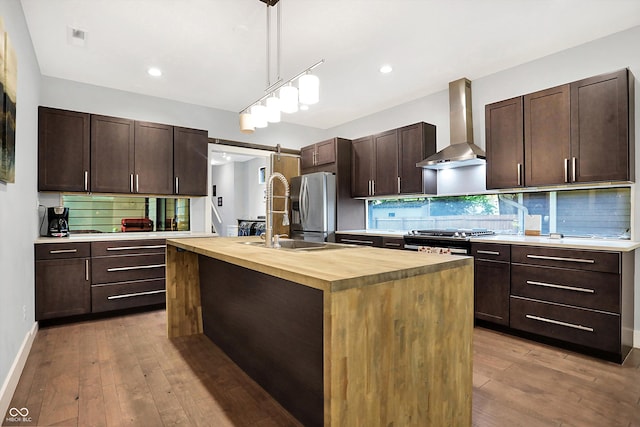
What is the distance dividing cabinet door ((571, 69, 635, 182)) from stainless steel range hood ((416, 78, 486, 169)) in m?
0.91

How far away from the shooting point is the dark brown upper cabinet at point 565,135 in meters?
2.65

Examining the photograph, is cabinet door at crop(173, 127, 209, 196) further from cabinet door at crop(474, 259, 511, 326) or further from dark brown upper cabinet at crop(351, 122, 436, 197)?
cabinet door at crop(474, 259, 511, 326)

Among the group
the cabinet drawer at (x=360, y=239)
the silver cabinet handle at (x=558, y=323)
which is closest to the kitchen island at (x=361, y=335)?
the silver cabinet handle at (x=558, y=323)

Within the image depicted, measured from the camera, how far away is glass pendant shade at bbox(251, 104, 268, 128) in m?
2.55

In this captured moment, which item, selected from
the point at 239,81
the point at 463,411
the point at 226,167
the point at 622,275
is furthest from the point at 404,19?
the point at 226,167

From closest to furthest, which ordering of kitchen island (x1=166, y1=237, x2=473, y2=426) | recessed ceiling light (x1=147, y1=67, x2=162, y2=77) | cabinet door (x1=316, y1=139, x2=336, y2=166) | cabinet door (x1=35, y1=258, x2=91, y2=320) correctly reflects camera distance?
kitchen island (x1=166, y1=237, x2=473, y2=426) < cabinet door (x1=35, y1=258, x2=91, y2=320) < recessed ceiling light (x1=147, y1=67, x2=162, y2=77) < cabinet door (x1=316, y1=139, x2=336, y2=166)

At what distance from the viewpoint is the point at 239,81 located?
3.94 meters

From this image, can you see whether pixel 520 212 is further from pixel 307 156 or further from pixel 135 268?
pixel 135 268

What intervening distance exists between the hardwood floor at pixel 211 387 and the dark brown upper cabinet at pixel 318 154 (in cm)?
313

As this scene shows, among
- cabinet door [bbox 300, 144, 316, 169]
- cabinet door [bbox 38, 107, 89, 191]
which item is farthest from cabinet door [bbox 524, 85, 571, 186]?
cabinet door [bbox 38, 107, 89, 191]

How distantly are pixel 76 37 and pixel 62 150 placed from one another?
124cm

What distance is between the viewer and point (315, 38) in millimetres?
2955

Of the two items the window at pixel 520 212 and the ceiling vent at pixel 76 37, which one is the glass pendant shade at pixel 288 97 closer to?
the ceiling vent at pixel 76 37

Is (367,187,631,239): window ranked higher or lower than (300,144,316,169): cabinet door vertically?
lower
